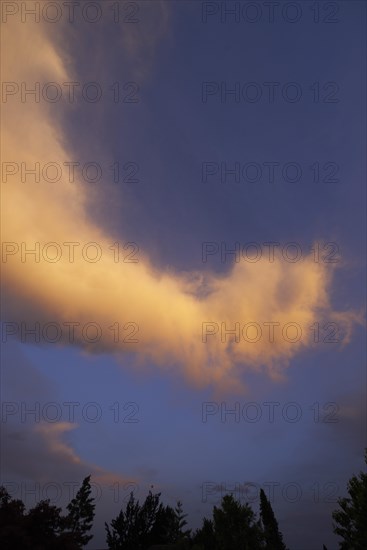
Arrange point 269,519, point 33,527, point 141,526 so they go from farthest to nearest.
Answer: point 269,519 → point 141,526 → point 33,527

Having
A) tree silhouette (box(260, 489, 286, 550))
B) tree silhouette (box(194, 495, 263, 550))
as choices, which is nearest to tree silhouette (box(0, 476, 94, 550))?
tree silhouette (box(194, 495, 263, 550))

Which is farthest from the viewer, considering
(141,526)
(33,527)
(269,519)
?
(269,519)

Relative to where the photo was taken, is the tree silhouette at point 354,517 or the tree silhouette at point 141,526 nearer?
the tree silhouette at point 354,517

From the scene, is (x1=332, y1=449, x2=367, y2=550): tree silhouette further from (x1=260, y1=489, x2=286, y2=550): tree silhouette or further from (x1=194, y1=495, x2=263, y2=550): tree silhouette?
(x1=260, y1=489, x2=286, y2=550): tree silhouette

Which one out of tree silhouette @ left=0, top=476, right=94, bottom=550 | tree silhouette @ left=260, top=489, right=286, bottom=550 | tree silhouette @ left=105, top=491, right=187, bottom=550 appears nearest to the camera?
tree silhouette @ left=0, top=476, right=94, bottom=550

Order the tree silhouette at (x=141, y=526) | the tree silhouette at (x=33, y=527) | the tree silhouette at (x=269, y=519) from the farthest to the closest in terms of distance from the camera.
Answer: the tree silhouette at (x=269, y=519) < the tree silhouette at (x=141, y=526) < the tree silhouette at (x=33, y=527)

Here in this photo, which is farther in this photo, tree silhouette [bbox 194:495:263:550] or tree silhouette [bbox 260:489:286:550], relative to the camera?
tree silhouette [bbox 260:489:286:550]

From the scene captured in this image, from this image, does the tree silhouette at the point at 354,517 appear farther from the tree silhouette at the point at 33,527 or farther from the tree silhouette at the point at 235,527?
the tree silhouette at the point at 33,527

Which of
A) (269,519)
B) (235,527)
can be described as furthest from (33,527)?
(269,519)

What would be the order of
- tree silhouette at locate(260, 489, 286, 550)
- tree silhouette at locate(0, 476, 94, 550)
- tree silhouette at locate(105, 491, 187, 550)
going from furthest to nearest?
1. tree silhouette at locate(260, 489, 286, 550)
2. tree silhouette at locate(105, 491, 187, 550)
3. tree silhouette at locate(0, 476, 94, 550)

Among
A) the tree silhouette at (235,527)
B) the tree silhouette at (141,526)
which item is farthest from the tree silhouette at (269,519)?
the tree silhouette at (235,527)

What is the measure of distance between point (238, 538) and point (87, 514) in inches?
1849

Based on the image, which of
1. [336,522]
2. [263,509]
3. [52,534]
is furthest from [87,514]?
[336,522]

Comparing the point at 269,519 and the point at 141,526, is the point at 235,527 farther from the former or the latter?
the point at 269,519
